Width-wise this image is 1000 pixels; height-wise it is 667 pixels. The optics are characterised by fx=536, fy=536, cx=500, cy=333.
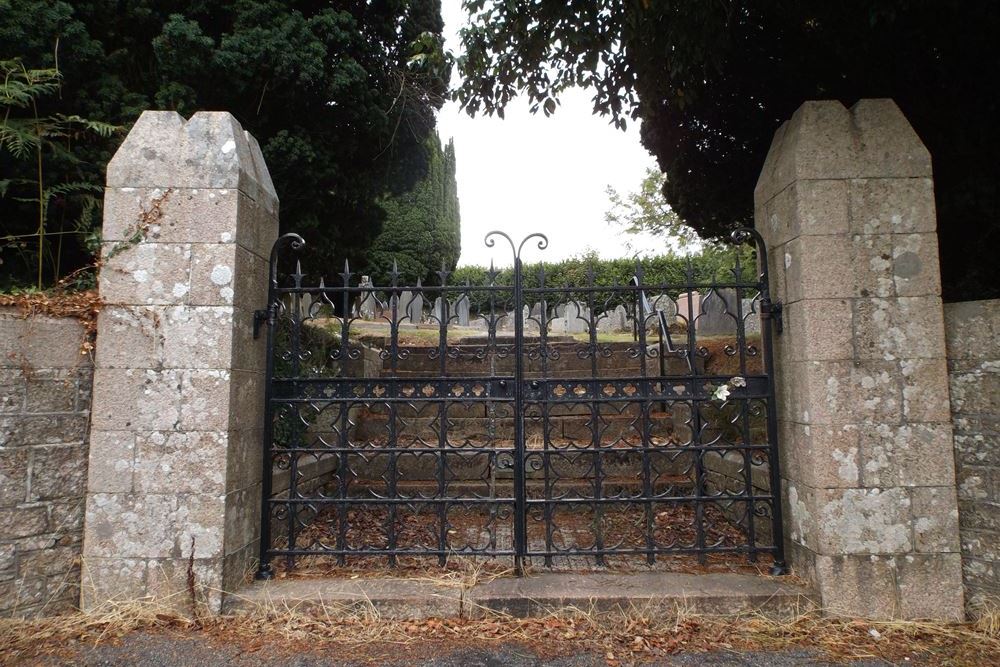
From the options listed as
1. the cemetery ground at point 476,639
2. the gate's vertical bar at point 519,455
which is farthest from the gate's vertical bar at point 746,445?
the gate's vertical bar at point 519,455

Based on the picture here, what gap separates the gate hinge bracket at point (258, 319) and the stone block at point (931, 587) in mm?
3970

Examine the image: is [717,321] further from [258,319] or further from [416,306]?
[258,319]

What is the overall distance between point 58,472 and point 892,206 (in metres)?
4.99

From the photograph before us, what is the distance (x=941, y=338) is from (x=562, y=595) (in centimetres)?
256

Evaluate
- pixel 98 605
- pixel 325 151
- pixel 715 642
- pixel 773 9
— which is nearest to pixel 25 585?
pixel 98 605

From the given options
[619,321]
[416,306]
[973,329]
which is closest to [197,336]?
[973,329]

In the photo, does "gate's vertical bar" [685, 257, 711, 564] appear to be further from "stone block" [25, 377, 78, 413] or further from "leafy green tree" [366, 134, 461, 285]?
"leafy green tree" [366, 134, 461, 285]

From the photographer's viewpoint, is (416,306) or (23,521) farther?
(416,306)

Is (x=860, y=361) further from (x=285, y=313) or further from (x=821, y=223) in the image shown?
(x=285, y=313)

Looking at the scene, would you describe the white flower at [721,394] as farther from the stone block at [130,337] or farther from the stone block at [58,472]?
the stone block at [58,472]

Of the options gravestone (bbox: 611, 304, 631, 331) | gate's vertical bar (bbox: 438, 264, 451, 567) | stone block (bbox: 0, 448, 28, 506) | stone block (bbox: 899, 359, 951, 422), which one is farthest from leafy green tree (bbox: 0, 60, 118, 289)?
gravestone (bbox: 611, 304, 631, 331)

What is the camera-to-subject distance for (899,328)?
3.03 m

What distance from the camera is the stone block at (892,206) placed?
3.09 m

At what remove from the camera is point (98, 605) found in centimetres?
295
